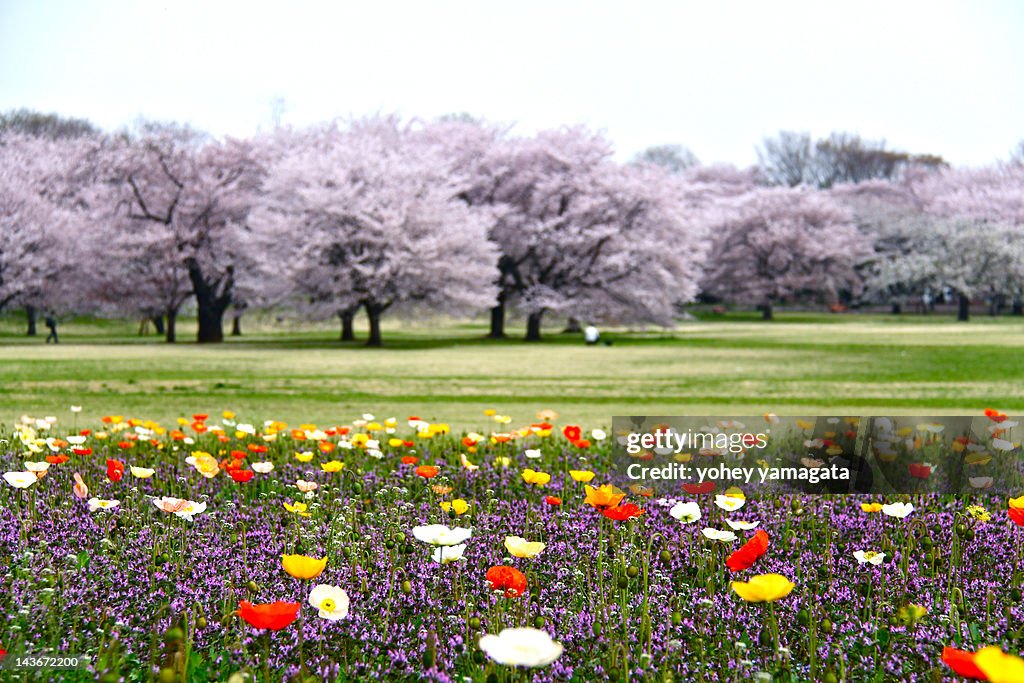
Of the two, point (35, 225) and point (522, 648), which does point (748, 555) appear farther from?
point (35, 225)

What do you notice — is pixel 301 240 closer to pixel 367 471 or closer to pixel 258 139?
pixel 258 139

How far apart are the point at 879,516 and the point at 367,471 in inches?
112

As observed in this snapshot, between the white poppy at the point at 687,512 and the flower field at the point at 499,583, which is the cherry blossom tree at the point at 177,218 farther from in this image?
the white poppy at the point at 687,512

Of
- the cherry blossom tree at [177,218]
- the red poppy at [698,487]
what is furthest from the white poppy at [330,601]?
the cherry blossom tree at [177,218]

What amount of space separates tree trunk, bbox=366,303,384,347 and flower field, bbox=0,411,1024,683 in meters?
25.7

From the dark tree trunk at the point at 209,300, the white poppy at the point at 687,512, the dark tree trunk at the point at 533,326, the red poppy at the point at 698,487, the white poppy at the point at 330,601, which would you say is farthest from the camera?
the dark tree trunk at the point at 533,326

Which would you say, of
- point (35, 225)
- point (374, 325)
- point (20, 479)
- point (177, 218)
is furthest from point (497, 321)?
point (20, 479)

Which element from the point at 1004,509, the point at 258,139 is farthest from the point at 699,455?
the point at 258,139

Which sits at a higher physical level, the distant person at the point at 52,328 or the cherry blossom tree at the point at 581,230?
the cherry blossom tree at the point at 581,230

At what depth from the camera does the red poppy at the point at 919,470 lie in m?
4.48

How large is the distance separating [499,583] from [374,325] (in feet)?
94.9

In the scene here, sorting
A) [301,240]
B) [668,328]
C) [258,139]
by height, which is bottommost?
[668,328]

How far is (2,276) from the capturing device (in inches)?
1283

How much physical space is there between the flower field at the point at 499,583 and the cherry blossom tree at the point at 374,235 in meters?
26.4
